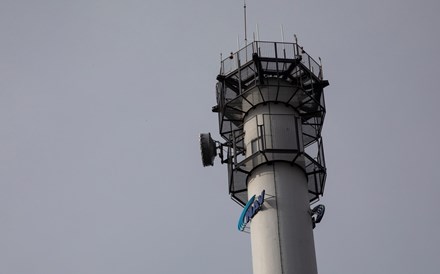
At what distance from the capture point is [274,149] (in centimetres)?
4753

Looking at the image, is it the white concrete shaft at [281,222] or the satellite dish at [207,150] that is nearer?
the white concrete shaft at [281,222]

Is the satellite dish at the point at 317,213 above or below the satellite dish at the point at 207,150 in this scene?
below

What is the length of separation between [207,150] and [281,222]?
25.4ft

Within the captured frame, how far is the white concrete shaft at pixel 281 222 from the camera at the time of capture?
4384 cm

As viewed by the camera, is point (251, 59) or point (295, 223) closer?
point (295, 223)

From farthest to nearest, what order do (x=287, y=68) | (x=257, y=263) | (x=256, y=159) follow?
1. (x=287, y=68)
2. (x=256, y=159)
3. (x=257, y=263)

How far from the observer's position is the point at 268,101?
164 ft

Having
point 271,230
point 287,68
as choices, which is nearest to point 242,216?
point 271,230

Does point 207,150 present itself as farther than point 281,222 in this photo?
Yes

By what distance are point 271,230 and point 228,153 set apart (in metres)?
7.37

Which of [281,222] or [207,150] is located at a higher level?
[207,150]

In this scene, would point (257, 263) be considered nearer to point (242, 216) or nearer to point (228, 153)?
point (242, 216)

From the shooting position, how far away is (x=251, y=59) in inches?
2016

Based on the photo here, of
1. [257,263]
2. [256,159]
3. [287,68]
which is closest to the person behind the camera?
[257,263]
